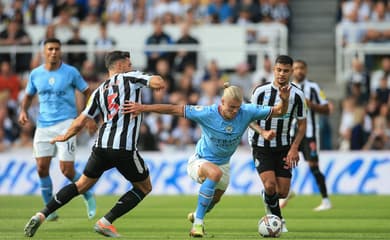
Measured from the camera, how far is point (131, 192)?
11.5 meters

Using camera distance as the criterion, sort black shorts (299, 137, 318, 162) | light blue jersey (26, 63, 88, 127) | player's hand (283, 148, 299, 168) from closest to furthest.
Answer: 1. player's hand (283, 148, 299, 168)
2. light blue jersey (26, 63, 88, 127)
3. black shorts (299, 137, 318, 162)

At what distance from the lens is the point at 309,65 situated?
24703mm

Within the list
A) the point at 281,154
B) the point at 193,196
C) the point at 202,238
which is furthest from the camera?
the point at 193,196

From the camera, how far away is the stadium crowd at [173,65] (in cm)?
2153

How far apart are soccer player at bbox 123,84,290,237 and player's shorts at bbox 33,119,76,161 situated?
9.57ft

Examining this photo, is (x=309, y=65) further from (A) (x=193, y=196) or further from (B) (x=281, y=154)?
(B) (x=281, y=154)

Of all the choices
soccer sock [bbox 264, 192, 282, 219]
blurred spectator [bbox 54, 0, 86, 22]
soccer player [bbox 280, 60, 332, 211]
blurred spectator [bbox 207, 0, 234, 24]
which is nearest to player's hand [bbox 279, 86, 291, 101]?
soccer sock [bbox 264, 192, 282, 219]

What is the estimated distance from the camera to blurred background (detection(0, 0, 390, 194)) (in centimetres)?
2006

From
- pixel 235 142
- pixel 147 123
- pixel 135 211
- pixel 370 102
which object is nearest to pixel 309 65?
pixel 370 102

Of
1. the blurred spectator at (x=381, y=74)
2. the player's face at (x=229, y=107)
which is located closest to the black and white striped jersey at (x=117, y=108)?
the player's face at (x=229, y=107)

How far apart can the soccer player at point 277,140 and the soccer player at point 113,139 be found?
1604mm

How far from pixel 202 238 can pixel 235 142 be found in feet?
3.87

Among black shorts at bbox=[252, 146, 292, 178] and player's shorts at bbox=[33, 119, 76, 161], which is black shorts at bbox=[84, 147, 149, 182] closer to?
black shorts at bbox=[252, 146, 292, 178]

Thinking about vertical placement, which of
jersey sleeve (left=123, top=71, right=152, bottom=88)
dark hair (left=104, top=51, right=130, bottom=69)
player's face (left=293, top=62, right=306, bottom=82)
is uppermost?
dark hair (left=104, top=51, right=130, bottom=69)
